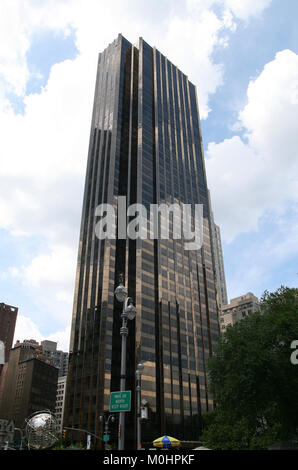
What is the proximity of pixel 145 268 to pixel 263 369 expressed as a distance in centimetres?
5799

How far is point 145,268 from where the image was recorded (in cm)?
8638

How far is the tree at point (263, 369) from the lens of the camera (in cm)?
2930

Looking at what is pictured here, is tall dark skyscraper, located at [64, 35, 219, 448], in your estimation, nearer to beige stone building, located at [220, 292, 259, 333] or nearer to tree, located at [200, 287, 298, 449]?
tree, located at [200, 287, 298, 449]

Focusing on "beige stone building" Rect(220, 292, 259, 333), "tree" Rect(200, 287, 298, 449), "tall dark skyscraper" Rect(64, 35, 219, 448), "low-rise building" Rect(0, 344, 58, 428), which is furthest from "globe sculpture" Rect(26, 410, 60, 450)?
"beige stone building" Rect(220, 292, 259, 333)

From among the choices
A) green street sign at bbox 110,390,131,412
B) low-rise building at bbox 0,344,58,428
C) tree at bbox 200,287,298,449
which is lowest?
green street sign at bbox 110,390,131,412

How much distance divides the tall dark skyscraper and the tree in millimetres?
41390

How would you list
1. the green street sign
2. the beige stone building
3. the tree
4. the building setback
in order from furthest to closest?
1. the building setback
2. the beige stone building
3. the tree
4. the green street sign

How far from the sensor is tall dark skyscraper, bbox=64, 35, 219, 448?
75.9 metres

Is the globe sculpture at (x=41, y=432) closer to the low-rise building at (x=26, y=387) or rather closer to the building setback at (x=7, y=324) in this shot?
the low-rise building at (x=26, y=387)

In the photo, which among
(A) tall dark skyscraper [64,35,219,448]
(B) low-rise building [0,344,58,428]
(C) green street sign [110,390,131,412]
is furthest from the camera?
(B) low-rise building [0,344,58,428]

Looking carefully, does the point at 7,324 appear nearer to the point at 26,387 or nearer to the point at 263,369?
the point at 26,387

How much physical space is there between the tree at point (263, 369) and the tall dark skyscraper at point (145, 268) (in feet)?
136

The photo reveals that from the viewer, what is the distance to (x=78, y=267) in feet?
313

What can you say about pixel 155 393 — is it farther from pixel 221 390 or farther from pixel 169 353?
pixel 221 390
